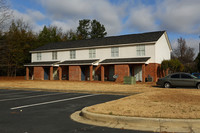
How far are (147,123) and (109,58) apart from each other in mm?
25512

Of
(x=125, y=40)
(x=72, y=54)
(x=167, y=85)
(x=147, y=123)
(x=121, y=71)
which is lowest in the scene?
(x=147, y=123)

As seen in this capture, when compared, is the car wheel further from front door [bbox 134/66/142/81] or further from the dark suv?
front door [bbox 134/66/142/81]

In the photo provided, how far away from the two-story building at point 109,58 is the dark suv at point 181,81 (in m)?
7.87

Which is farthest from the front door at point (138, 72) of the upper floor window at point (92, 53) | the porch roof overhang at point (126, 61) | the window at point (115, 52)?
the upper floor window at point (92, 53)

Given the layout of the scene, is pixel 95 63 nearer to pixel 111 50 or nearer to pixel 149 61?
pixel 111 50

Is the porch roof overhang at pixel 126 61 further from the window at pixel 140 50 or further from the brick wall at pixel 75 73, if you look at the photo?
the brick wall at pixel 75 73

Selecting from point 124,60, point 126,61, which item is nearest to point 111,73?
point 124,60

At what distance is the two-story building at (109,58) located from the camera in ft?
92.7

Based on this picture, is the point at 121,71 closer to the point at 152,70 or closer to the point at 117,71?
the point at 117,71

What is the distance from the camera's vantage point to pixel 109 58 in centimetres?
3145

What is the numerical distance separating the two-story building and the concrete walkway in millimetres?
20338

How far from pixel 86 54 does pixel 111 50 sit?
4.74 meters

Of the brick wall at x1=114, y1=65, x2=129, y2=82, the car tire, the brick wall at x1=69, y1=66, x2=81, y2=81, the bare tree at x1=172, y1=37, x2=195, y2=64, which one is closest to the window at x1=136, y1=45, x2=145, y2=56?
the brick wall at x1=114, y1=65, x2=129, y2=82

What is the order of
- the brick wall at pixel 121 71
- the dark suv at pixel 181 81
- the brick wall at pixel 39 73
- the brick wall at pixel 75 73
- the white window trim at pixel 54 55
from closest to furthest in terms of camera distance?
1. the dark suv at pixel 181 81
2. the brick wall at pixel 121 71
3. the brick wall at pixel 75 73
4. the brick wall at pixel 39 73
5. the white window trim at pixel 54 55
